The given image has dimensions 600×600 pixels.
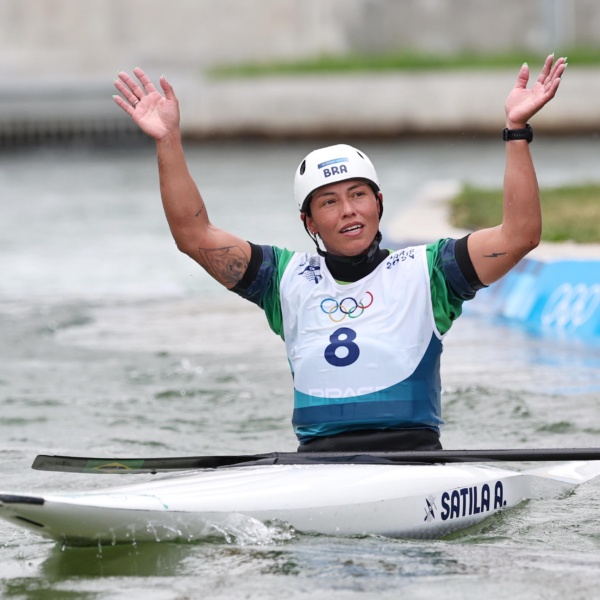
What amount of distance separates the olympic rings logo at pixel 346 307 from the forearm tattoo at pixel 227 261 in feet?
1.17

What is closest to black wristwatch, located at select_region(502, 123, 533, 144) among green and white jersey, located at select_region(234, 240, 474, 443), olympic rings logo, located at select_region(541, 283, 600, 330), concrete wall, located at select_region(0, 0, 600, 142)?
green and white jersey, located at select_region(234, 240, 474, 443)

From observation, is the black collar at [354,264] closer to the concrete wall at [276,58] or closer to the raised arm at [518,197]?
the raised arm at [518,197]

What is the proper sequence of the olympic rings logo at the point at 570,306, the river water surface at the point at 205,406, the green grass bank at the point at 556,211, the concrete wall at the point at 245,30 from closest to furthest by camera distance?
the river water surface at the point at 205,406 < the olympic rings logo at the point at 570,306 < the green grass bank at the point at 556,211 < the concrete wall at the point at 245,30

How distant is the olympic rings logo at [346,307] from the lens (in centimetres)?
560

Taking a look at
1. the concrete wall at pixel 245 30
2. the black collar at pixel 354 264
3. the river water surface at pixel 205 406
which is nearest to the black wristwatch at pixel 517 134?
the black collar at pixel 354 264

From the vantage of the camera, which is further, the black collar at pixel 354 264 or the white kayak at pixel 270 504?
the black collar at pixel 354 264

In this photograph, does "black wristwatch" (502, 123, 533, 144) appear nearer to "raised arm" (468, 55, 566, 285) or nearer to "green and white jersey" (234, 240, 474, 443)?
"raised arm" (468, 55, 566, 285)

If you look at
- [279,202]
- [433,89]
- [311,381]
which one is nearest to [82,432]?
[311,381]

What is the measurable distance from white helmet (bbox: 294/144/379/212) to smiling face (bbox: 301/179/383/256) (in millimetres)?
27

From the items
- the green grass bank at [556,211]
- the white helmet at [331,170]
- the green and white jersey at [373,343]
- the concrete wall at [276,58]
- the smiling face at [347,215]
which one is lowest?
the green and white jersey at [373,343]

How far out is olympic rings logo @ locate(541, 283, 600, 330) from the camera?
10.6 metres

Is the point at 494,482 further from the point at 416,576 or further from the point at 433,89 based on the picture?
the point at 433,89

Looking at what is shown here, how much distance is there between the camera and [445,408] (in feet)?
27.9

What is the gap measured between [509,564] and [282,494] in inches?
32.1
